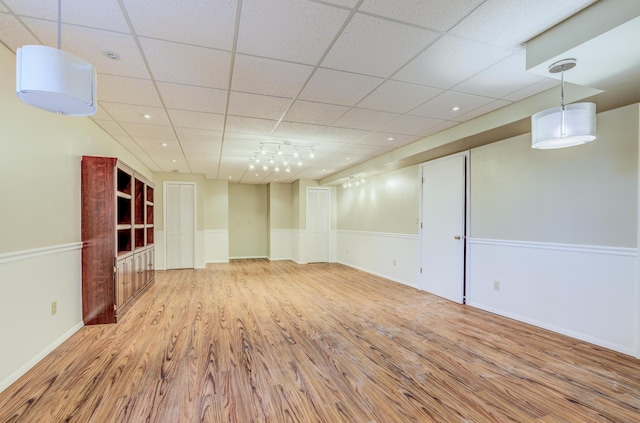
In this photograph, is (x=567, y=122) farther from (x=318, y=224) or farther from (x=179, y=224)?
(x=179, y=224)

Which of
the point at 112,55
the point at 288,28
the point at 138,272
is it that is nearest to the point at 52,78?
the point at 112,55

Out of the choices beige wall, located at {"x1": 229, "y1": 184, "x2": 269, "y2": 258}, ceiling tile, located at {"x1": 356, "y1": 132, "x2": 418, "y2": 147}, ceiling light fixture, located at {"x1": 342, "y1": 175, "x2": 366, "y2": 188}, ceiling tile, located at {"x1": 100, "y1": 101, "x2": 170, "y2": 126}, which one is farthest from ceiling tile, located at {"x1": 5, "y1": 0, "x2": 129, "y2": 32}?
beige wall, located at {"x1": 229, "y1": 184, "x2": 269, "y2": 258}

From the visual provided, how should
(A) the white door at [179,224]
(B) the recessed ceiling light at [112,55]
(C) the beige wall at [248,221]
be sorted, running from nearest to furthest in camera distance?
(B) the recessed ceiling light at [112,55] → (A) the white door at [179,224] → (C) the beige wall at [248,221]

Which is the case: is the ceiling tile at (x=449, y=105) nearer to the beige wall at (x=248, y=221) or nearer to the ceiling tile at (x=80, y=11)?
the ceiling tile at (x=80, y=11)

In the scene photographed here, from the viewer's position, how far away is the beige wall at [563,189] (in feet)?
8.79

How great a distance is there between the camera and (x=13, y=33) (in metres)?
1.95

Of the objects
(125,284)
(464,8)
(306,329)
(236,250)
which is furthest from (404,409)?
(236,250)

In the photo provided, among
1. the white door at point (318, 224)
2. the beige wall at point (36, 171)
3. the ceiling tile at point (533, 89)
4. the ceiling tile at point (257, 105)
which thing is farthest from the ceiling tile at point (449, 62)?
the white door at point (318, 224)

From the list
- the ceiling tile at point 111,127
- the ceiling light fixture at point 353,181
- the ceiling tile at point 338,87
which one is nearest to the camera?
the ceiling tile at point 338,87

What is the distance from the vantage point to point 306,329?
3.26m

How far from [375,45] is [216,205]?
7282mm

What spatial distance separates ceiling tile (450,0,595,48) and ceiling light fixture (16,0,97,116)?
2235 mm

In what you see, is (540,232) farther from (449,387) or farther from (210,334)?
(210,334)

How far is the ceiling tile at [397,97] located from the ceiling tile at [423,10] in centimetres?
82
